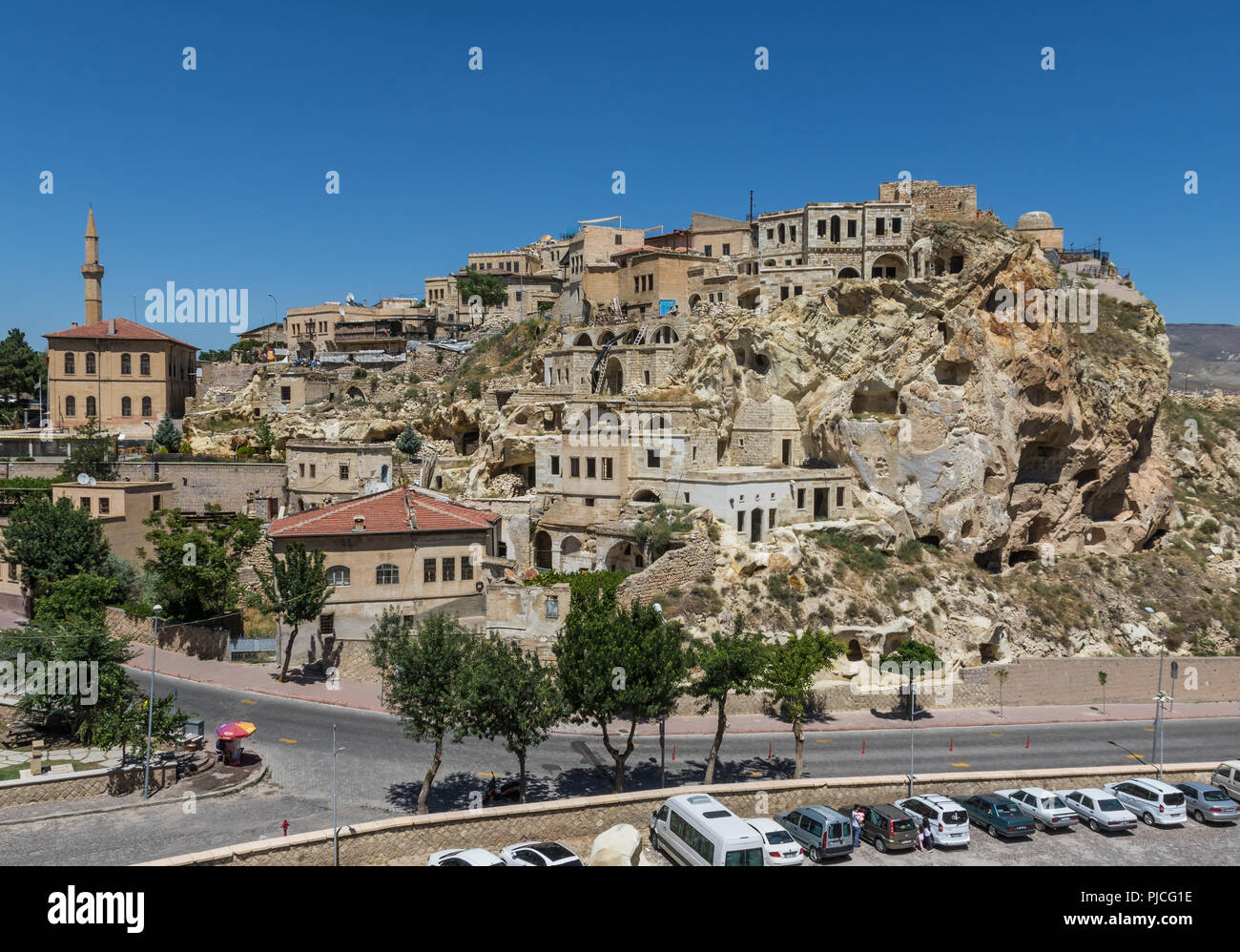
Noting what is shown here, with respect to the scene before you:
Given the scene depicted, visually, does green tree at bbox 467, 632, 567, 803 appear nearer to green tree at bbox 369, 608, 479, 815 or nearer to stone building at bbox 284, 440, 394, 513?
green tree at bbox 369, 608, 479, 815

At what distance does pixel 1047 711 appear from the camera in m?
36.8

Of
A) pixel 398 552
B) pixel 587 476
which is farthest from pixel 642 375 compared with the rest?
pixel 398 552

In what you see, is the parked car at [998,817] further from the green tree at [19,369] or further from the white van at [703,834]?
the green tree at [19,369]

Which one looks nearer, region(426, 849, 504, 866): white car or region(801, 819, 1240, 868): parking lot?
region(426, 849, 504, 866): white car

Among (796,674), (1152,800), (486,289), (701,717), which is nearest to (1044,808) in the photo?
(1152,800)

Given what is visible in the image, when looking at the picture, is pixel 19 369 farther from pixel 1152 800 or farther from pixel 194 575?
pixel 1152 800

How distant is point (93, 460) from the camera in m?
50.9

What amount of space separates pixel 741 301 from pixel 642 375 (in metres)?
9.25

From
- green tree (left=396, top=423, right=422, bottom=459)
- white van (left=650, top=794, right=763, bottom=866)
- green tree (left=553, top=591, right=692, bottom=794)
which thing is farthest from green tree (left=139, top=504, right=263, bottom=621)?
white van (left=650, top=794, right=763, bottom=866)

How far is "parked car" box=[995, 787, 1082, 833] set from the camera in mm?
21922

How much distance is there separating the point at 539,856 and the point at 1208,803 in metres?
17.8

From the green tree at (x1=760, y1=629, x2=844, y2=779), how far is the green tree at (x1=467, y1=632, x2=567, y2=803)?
7.56m

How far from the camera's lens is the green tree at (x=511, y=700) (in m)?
22.1
